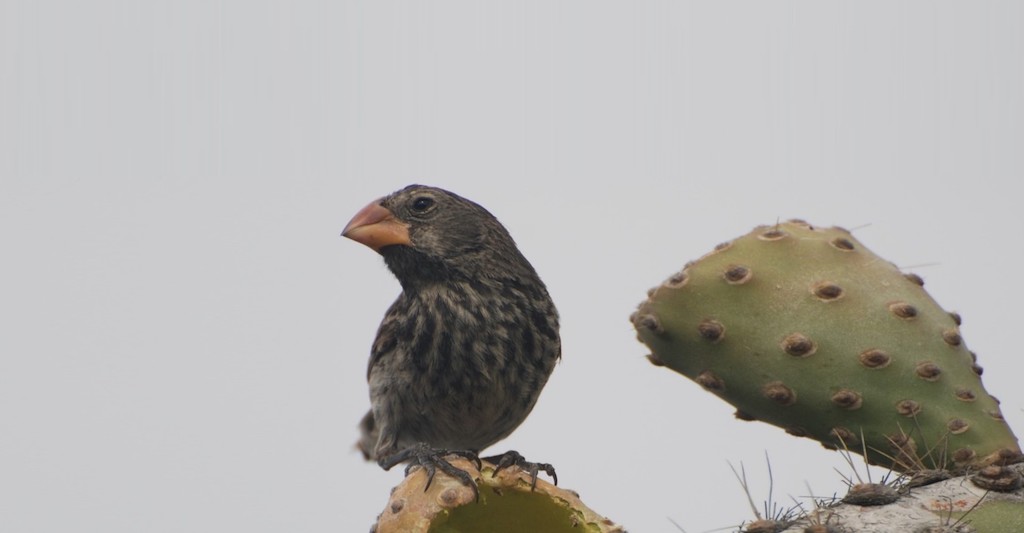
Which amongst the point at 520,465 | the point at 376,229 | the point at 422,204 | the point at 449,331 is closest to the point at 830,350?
the point at 520,465

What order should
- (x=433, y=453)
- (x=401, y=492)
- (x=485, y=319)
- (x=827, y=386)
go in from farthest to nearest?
(x=485, y=319), (x=827, y=386), (x=433, y=453), (x=401, y=492)

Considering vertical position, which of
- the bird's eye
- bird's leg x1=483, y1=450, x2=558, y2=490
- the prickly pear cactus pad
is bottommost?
bird's leg x1=483, y1=450, x2=558, y2=490

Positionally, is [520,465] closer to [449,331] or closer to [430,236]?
[449,331]

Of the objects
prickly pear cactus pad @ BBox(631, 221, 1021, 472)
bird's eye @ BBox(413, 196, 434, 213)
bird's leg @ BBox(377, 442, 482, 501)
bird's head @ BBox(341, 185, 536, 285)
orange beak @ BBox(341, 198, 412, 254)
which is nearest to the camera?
bird's leg @ BBox(377, 442, 482, 501)

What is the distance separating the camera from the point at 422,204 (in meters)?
5.05

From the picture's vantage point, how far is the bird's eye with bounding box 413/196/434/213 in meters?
5.04

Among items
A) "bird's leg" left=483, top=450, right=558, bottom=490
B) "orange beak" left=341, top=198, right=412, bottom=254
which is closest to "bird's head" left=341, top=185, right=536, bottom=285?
"orange beak" left=341, top=198, right=412, bottom=254

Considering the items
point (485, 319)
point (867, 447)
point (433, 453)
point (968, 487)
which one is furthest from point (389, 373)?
point (968, 487)

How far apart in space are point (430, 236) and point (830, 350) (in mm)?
1959

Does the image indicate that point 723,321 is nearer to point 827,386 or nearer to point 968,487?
point 827,386

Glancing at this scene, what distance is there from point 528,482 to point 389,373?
1.99m

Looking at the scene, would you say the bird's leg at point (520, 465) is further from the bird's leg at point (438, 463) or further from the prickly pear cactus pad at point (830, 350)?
the prickly pear cactus pad at point (830, 350)

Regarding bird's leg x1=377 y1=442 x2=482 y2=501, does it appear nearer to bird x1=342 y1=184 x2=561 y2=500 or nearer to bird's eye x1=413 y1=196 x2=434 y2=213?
bird x1=342 y1=184 x2=561 y2=500

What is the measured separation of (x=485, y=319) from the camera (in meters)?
4.88
